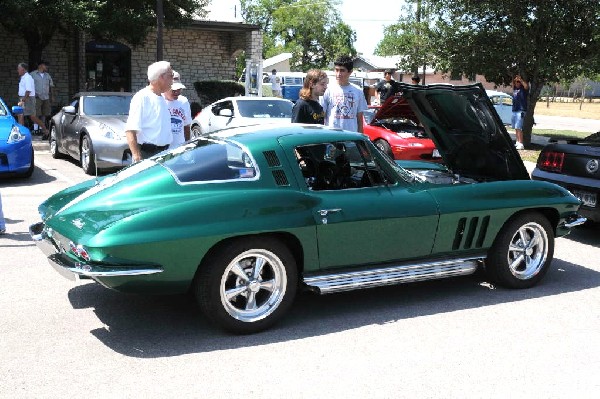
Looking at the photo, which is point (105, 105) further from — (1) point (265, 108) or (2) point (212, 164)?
(2) point (212, 164)

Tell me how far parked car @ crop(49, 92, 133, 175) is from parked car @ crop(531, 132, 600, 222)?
636 cm

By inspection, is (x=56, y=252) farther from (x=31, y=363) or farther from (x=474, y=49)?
(x=474, y=49)

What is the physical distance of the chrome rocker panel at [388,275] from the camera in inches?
186

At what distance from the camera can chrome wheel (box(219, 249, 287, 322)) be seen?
4.46 metres

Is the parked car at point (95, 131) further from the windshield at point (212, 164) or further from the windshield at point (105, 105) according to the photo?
the windshield at point (212, 164)

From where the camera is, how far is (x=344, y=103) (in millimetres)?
7949

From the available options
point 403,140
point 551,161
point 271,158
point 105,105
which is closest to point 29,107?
point 105,105

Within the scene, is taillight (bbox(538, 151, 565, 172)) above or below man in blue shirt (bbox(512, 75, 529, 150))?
below

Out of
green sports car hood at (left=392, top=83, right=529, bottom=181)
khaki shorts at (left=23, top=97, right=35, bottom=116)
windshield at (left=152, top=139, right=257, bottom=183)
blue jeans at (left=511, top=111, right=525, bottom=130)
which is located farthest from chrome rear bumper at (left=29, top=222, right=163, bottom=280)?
blue jeans at (left=511, top=111, right=525, bottom=130)

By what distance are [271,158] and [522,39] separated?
1379cm

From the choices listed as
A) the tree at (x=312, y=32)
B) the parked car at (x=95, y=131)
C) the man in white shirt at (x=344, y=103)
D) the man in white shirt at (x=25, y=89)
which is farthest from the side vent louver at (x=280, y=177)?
the tree at (x=312, y=32)

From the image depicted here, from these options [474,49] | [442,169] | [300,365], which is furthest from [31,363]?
[474,49]

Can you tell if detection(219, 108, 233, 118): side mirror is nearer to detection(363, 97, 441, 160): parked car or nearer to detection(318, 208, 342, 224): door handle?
detection(363, 97, 441, 160): parked car

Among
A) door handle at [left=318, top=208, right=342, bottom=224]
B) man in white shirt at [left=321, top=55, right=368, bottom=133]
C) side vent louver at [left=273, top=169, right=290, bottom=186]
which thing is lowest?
door handle at [left=318, top=208, right=342, bottom=224]
